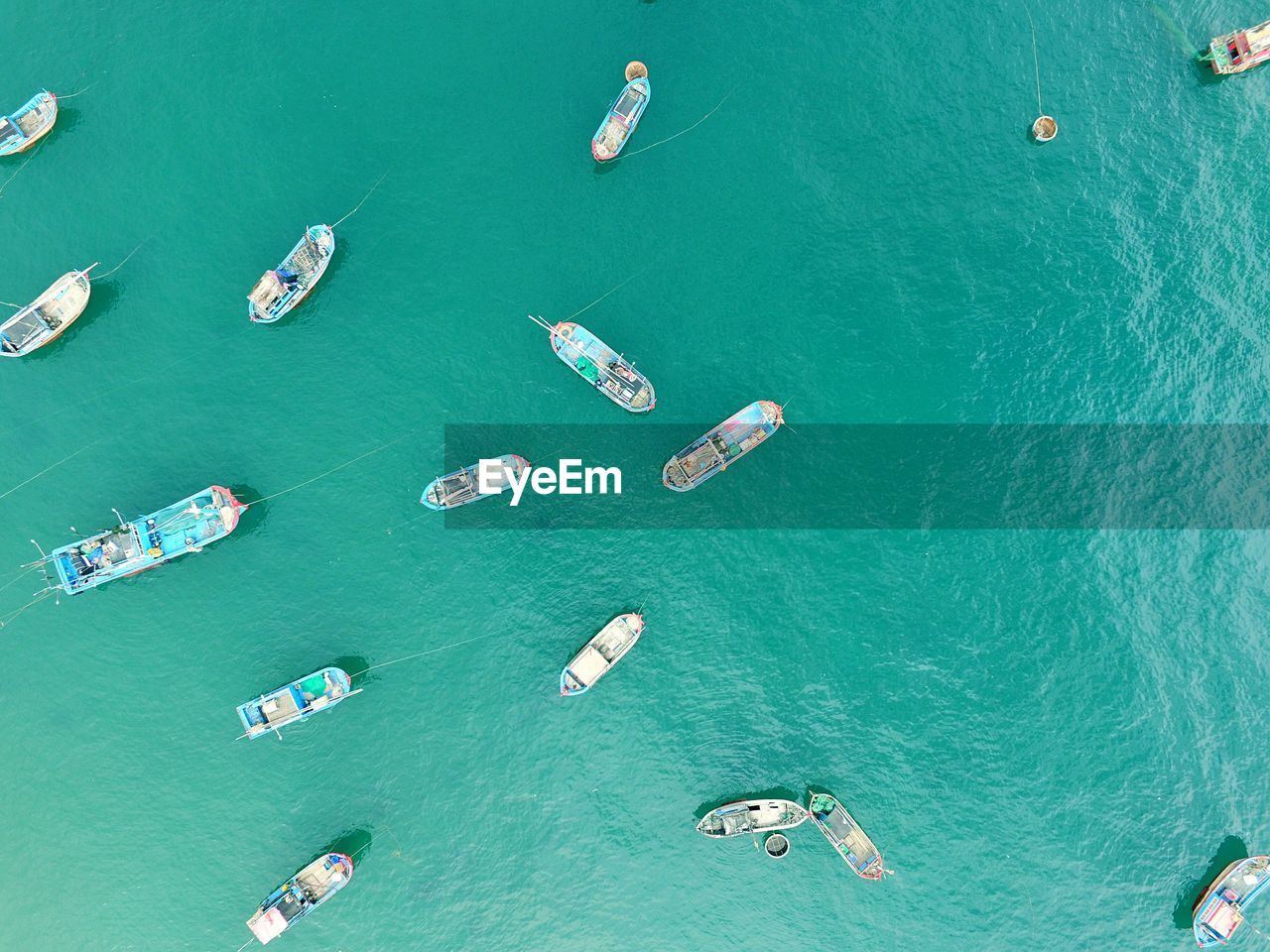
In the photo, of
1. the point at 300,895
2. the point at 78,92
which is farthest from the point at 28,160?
the point at 300,895

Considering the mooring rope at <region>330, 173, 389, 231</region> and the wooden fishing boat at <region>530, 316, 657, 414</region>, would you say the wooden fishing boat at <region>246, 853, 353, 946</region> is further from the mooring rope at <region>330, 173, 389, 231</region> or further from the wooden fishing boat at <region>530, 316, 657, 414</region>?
the mooring rope at <region>330, 173, 389, 231</region>

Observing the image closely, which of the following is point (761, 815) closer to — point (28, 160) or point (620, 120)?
point (620, 120)

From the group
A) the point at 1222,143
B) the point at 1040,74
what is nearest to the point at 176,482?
the point at 1040,74

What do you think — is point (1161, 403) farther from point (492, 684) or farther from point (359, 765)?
point (359, 765)

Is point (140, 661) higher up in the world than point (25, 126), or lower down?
lower down

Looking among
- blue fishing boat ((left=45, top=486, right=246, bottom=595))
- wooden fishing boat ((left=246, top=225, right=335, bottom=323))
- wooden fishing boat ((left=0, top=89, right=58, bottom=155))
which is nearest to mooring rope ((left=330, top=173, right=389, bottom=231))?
wooden fishing boat ((left=246, top=225, right=335, bottom=323))

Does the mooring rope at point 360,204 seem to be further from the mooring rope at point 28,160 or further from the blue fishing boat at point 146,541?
the mooring rope at point 28,160
